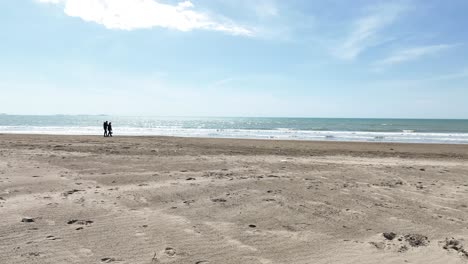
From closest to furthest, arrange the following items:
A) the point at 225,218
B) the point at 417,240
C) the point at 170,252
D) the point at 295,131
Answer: the point at 170,252 < the point at 417,240 < the point at 225,218 < the point at 295,131

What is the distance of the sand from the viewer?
12.9ft

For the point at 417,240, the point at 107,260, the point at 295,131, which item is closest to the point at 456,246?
the point at 417,240

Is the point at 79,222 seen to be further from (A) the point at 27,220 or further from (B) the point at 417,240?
(B) the point at 417,240

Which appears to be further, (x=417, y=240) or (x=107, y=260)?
(x=417, y=240)

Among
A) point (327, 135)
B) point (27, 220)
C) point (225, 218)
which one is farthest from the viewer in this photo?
point (327, 135)

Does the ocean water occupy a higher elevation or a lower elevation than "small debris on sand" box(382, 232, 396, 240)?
lower

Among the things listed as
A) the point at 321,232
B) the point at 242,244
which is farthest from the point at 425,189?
the point at 242,244

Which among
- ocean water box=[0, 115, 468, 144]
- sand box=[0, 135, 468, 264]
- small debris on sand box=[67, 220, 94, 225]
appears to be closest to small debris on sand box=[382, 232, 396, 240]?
sand box=[0, 135, 468, 264]

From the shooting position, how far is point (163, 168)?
10.0m

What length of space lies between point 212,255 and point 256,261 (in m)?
0.50

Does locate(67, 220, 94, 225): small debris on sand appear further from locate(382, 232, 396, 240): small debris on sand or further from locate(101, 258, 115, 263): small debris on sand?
locate(382, 232, 396, 240): small debris on sand

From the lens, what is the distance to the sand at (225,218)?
393 cm

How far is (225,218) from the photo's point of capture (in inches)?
206

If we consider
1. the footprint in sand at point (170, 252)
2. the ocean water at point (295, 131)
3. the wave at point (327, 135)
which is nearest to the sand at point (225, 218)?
the footprint in sand at point (170, 252)
